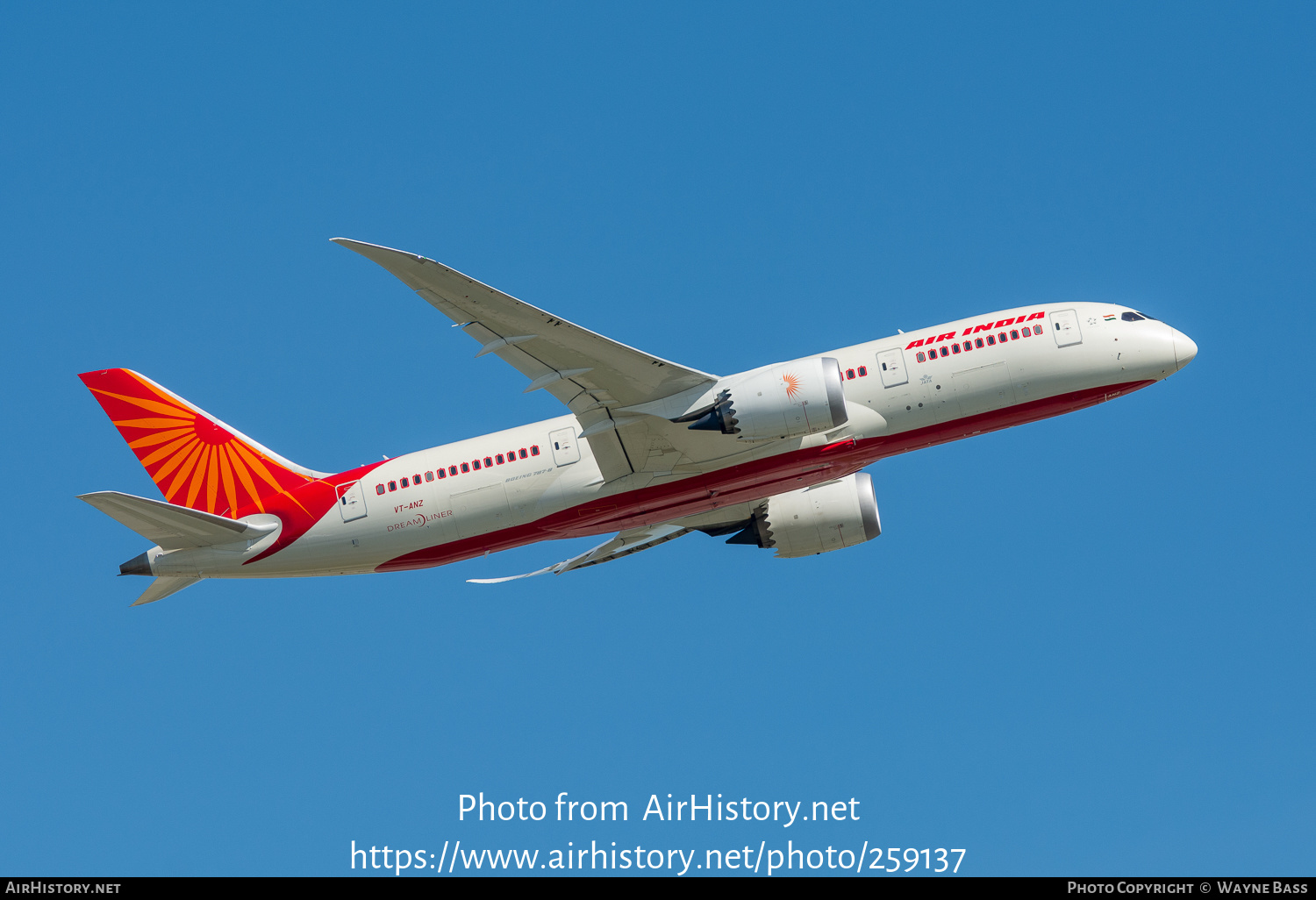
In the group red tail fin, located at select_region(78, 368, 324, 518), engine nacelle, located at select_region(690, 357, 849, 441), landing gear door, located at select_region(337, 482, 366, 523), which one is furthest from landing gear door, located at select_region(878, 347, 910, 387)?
red tail fin, located at select_region(78, 368, 324, 518)

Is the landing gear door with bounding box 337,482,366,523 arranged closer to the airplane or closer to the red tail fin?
the airplane

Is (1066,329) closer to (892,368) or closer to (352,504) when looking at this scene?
(892,368)

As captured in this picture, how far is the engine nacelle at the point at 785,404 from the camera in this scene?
117ft

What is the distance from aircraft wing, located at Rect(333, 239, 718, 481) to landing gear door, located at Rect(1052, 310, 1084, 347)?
34.1 feet

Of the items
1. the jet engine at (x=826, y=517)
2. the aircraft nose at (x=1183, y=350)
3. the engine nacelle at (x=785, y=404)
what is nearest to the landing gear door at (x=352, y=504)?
the engine nacelle at (x=785, y=404)

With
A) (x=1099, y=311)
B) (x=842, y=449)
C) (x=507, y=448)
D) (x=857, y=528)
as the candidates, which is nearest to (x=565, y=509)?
(x=507, y=448)

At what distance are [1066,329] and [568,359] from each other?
48.5 ft

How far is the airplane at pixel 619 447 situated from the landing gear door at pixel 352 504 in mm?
53

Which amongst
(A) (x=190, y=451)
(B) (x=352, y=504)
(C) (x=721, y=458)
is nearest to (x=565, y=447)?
(C) (x=721, y=458)

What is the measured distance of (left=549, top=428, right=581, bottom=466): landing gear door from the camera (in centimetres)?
3862

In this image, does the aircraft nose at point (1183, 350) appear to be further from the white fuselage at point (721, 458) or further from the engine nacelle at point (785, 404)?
the engine nacelle at point (785, 404)

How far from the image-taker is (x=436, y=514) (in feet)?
128

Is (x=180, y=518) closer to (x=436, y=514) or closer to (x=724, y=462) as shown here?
(x=436, y=514)
